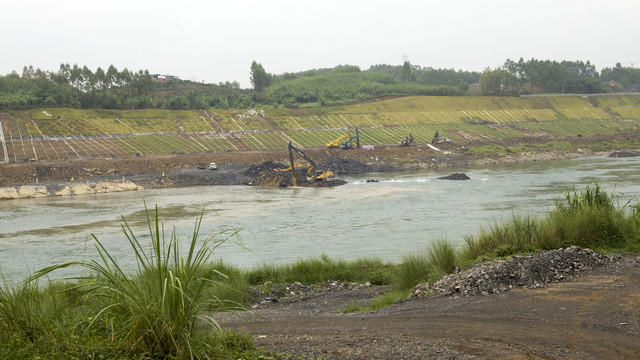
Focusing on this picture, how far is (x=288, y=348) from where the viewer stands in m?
7.17

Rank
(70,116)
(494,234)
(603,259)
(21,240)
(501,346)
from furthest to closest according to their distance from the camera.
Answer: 1. (70,116)
2. (21,240)
3. (494,234)
4. (603,259)
5. (501,346)

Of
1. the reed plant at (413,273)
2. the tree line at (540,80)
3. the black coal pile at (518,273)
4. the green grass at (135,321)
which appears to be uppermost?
the tree line at (540,80)

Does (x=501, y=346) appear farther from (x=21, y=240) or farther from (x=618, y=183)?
(x=618, y=183)

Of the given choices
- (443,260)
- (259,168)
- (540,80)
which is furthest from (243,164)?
(540,80)

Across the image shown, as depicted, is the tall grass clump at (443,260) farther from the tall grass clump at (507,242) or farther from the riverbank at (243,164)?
the riverbank at (243,164)

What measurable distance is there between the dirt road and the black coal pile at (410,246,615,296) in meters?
0.28

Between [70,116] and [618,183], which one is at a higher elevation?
[70,116]

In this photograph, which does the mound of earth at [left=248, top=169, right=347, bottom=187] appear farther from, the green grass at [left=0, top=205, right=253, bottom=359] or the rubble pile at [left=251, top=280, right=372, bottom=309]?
the green grass at [left=0, top=205, right=253, bottom=359]

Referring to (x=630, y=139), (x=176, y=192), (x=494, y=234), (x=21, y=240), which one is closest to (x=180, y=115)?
(x=176, y=192)

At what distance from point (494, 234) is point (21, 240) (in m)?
23.1

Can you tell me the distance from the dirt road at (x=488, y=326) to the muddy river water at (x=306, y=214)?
6131 millimetres

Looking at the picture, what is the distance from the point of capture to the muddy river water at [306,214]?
22234mm

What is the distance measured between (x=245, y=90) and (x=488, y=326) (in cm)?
11812

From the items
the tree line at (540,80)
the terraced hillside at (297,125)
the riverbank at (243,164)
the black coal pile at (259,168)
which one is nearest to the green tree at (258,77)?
the terraced hillside at (297,125)
